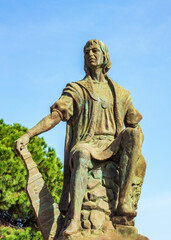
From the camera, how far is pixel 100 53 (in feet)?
24.9

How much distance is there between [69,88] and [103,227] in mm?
2242

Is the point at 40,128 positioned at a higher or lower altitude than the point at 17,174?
lower

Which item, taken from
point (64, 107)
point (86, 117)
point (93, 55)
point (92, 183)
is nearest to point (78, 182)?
point (92, 183)

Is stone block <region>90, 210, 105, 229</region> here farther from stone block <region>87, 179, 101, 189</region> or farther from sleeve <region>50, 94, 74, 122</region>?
sleeve <region>50, 94, 74, 122</region>

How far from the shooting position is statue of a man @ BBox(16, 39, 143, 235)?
661 centimetres

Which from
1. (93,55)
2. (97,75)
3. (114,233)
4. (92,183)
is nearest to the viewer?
(114,233)

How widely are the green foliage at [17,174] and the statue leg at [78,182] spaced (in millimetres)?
8527

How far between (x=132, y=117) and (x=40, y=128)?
149cm

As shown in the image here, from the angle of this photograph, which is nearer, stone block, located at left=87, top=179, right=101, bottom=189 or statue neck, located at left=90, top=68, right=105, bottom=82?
stone block, located at left=87, top=179, right=101, bottom=189

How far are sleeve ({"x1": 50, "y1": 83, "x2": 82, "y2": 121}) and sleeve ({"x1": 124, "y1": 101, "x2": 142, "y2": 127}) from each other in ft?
2.66

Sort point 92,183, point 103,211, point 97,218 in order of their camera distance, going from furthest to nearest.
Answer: point 92,183, point 103,211, point 97,218

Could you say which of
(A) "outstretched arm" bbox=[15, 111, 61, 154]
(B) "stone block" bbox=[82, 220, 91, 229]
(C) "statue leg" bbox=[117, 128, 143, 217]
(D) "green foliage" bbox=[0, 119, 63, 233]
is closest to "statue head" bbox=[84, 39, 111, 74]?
(A) "outstretched arm" bbox=[15, 111, 61, 154]

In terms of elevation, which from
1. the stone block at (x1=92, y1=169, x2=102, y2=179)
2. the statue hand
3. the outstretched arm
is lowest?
the stone block at (x1=92, y1=169, x2=102, y2=179)

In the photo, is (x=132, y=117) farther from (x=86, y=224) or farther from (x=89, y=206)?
(x=86, y=224)
